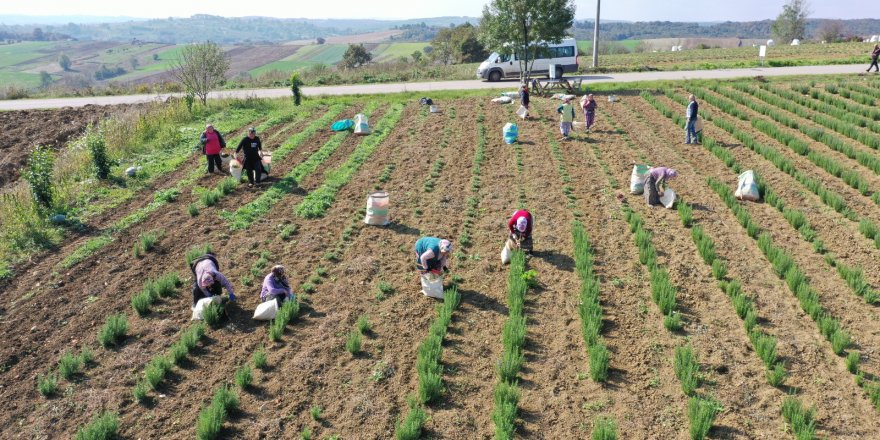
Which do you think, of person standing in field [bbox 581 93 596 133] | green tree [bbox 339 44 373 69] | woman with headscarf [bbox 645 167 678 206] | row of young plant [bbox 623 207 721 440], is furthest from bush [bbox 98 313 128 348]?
green tree [bbox 339 44 373 69]

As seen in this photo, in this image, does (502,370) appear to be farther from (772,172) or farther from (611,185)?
(772,172)

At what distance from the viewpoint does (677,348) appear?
755 centimetres

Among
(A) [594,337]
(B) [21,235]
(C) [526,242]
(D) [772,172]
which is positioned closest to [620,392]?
(A) [594,337]

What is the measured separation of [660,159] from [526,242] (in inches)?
281

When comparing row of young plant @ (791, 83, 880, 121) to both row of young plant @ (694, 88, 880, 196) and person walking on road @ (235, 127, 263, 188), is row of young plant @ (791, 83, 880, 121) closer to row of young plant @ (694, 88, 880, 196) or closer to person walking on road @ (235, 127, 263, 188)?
row of young plant @ (694, 88, 880, 196)

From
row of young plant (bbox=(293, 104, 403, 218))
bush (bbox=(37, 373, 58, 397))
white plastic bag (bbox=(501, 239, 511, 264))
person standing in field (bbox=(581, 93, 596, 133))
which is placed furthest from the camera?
person standing in field (bbox=(581, 93, 596, 133))

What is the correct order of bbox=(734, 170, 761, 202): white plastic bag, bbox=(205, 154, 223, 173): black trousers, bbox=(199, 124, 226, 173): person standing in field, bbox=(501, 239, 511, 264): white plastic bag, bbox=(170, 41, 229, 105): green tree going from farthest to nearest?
bbox=(170, 41, 229, 105): green tree, bbox=(205, 154, 223, 173): black trousers, bbox=(199, 124, 226, 173): person standing in field, bbox=(734, 170, 761, 202): white plastic bag, bbox=(501, 239, 511, 264): white plastic bag

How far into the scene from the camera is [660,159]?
1609cm

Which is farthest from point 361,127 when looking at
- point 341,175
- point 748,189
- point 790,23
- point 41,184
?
point 790,23

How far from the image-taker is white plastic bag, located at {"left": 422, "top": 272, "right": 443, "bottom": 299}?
9281 millimetres

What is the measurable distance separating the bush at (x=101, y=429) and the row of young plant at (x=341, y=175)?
6638 mm

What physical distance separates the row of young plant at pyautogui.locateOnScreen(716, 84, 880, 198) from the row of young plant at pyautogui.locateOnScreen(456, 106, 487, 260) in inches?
309

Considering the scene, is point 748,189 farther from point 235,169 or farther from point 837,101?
point 837,101

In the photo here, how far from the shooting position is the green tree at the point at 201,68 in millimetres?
24953
